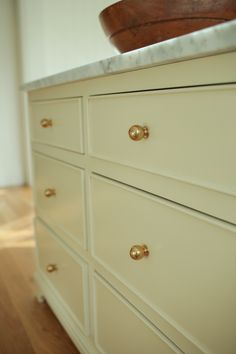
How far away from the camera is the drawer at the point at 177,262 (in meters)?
0.48

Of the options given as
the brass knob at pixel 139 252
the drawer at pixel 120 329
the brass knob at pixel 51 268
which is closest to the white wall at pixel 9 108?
the brass knob at pixel 51 268

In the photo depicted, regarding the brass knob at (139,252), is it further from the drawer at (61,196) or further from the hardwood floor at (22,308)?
the hardwood floor at (22,308)

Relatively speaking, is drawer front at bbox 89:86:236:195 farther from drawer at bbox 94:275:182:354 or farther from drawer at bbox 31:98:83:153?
drawer at bbox 94:275:182:354

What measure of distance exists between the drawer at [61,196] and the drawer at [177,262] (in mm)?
147

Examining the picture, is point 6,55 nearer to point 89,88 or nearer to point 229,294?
point 89,88

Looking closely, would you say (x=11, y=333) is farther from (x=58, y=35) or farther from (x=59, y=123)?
(x=58, y=35)

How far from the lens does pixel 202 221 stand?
0.50 meters

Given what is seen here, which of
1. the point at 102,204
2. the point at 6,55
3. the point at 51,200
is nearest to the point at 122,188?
the point at 102,204

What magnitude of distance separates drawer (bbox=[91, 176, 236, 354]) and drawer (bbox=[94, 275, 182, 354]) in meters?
0.05

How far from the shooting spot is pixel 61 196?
1031 mm

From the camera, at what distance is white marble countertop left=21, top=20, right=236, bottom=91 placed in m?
0.39

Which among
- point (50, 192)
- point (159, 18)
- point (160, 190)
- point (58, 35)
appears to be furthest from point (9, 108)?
point (160, 190)

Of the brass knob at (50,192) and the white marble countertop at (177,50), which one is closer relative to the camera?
the white marble countertop at (177,50)

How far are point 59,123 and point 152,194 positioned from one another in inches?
18.9
